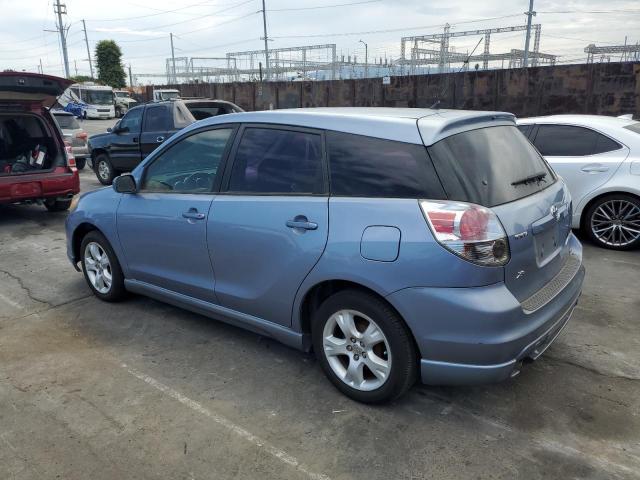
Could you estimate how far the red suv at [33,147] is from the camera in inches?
276

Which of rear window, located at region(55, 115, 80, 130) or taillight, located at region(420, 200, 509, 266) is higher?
rear window, located at region(55, 115, 80, 130)

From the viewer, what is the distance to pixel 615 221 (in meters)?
6.02

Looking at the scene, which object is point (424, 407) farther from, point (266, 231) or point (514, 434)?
point (266, 231)

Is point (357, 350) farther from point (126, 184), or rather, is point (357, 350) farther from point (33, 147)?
point (33, 147)

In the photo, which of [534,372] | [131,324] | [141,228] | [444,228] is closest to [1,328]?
[131,324]

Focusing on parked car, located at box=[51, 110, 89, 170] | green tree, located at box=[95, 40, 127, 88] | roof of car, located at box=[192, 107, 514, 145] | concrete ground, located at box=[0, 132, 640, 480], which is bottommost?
concrete ground, located at box=[0, 132, 640, 480]

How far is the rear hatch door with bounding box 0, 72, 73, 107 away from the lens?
21.5 feet

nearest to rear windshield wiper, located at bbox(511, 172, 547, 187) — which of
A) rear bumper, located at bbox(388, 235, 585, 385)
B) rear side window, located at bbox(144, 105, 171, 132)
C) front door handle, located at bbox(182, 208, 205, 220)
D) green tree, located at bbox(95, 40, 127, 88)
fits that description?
rear bumper, located at bbox(388, 235, 585, 385)

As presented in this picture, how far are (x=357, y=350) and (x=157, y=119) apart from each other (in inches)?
356

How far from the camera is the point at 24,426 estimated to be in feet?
9.55

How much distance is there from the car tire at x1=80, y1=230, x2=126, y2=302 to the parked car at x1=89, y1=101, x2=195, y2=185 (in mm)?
6006

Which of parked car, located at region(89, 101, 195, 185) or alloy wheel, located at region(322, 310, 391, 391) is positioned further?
parked car, located at region(89, 101, 195, 185)

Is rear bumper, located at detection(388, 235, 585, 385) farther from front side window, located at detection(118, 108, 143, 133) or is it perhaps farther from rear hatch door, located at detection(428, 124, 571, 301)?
front side window, located at detection(118, 108, 143, 133)

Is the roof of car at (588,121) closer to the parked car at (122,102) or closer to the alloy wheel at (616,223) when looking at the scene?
the alloy wheel at (616,223)
